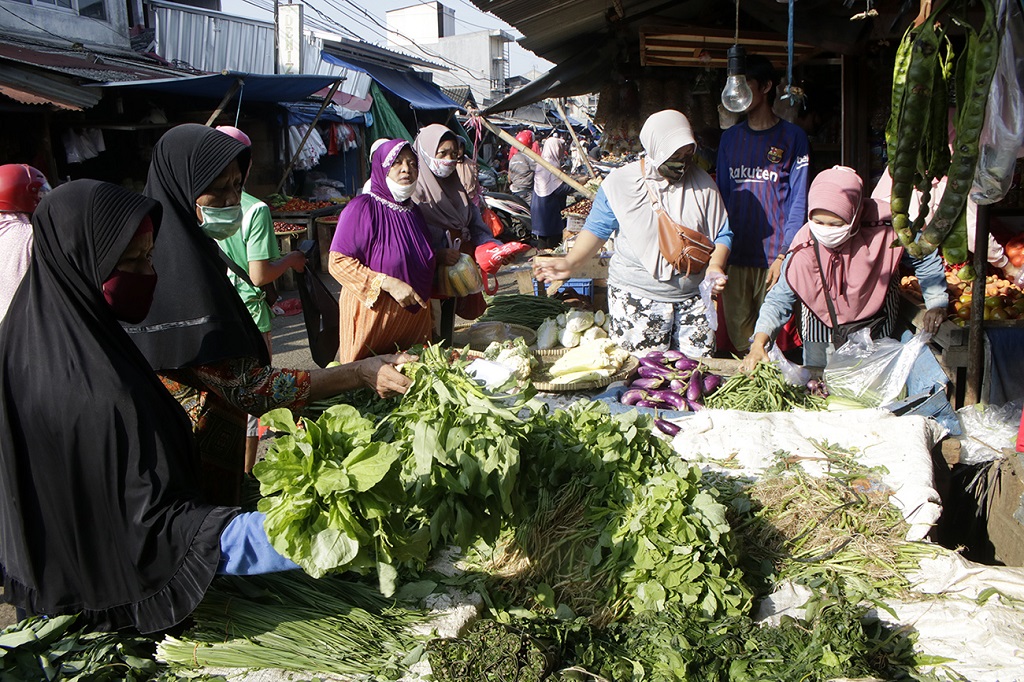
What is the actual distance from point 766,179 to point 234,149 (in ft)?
11.4

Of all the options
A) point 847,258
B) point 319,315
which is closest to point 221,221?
point 319,315

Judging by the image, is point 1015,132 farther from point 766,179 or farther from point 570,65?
point 570,65

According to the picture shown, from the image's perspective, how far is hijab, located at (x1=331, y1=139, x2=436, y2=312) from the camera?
411 cm

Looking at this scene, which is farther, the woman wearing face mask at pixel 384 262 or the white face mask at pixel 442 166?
the white face mask at pixel 442 166

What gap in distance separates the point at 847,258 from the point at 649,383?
3.90 ft

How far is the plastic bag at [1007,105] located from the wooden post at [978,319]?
1.24 meters

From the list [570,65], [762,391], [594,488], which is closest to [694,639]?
[594,488]

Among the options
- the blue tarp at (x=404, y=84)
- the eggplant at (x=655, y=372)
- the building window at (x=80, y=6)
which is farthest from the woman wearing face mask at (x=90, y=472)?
the blue tarp at (x=404, y=84)

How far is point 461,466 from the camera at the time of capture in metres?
2.03

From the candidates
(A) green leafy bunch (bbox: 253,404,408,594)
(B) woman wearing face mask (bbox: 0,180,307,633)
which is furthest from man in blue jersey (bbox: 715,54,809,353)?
(B) woman wearing face mask (bbox: 0,180,307,633)

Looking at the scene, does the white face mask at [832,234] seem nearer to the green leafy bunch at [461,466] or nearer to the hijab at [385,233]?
the hijab at [385,233]

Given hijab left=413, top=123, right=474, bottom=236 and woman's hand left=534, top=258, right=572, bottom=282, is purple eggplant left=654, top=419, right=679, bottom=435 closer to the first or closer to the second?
woman's hand left=534, top=258, right=572, bottom=282

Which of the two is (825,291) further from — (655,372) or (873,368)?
(655,372)

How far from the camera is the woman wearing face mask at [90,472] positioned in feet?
5.63
